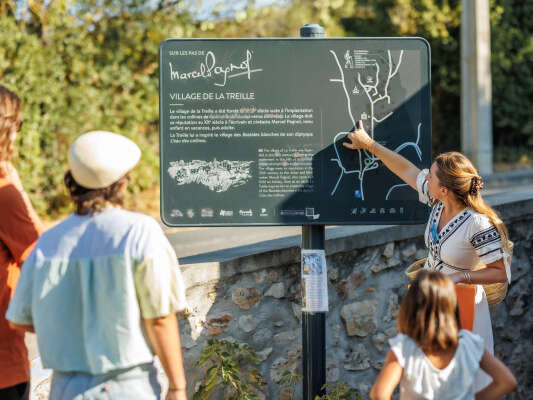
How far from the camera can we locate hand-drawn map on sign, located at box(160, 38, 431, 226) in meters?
3.26

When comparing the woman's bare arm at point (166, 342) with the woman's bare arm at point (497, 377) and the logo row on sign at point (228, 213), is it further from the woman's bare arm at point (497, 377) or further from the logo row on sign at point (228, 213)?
the woman's bare arm at point (497, 377)

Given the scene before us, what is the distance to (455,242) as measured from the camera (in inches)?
126

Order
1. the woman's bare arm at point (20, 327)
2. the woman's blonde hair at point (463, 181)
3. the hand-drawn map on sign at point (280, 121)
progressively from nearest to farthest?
the woman's bare arm at point (20, 327), the woman's blonde hair at point (463, 181), the hand-drawn map on sign at point (280, 121)

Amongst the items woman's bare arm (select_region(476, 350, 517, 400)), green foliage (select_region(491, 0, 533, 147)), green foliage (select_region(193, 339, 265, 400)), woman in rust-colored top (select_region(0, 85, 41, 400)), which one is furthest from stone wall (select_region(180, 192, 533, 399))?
green foliage (select_region(491, 0, 533, 147))

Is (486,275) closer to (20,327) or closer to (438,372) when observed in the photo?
(438,372)

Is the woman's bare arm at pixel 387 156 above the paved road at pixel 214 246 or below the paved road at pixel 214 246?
above

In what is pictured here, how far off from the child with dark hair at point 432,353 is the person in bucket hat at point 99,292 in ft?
2.52

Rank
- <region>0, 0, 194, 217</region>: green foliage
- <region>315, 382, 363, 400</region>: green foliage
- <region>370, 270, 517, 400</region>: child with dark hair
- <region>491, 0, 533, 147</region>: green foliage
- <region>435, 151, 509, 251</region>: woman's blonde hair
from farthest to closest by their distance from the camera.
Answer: <region>491, 0, 533, 147</region>: green foliage < <region>0, 0, 194, 217</region>: green foliage < <region>315, 382, 363, 400</region>: green foliage < <region>435, 151, 509, 251</region>: woman's blonde hair < <region>370, 270, 517, 400</region>: child with dark hair

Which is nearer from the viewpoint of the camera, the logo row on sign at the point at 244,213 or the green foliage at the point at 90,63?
the logo row on sign at the point at 244,213

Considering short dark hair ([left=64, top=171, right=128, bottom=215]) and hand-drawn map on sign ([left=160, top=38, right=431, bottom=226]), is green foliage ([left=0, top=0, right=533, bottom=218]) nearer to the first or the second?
hand-drawn map on sign ([left=160, top=38, right=431, bottom=226])

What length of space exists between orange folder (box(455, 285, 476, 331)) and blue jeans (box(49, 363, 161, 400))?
148 cm

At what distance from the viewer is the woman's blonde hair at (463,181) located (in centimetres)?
313

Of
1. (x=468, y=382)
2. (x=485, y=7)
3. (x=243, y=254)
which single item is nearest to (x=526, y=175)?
(x=485, y=7)

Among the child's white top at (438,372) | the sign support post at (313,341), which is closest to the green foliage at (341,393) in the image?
the sign support post at (313,341)
